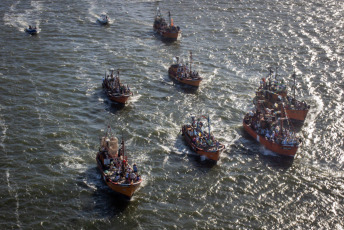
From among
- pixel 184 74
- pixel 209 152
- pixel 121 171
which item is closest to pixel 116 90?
pixel 184 74

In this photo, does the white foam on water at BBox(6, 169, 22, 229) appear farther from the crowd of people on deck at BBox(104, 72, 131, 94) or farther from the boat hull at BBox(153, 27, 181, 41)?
the boat hull at BBox(153, 27, 181, 41)

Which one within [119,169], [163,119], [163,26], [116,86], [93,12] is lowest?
[163,119]

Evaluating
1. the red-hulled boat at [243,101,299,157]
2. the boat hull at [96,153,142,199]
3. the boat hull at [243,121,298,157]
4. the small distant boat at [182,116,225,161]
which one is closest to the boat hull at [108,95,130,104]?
the small distant boat at [182,116,225,161]

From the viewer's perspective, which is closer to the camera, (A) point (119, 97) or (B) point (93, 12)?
(A) point (119, 97)

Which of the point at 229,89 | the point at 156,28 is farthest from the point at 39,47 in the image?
the point at 229,89

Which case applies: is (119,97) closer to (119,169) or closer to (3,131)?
(3,131)
